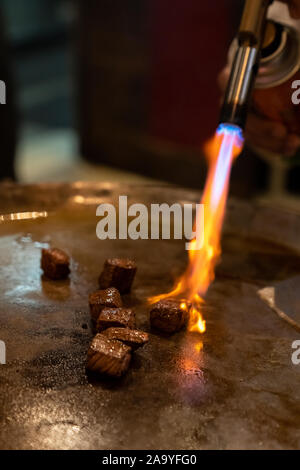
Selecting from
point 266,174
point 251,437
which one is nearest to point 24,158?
point 266,174

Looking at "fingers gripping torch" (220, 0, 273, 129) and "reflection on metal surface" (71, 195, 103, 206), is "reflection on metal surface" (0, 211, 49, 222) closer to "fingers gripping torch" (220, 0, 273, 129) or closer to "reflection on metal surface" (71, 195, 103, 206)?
"reflection on metal surface" (71, 195, 103, 206)

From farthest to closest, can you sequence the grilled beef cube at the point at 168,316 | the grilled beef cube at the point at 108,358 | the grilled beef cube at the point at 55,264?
the grilled beef cube at the point at 55,264 < the grilled beef cube at the point at 168,316 < the grilled beef cube at the point at 108,358

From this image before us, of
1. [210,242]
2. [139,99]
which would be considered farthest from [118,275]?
[139,99]

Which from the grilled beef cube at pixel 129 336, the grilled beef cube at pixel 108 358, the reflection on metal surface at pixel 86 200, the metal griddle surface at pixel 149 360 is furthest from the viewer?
the reflection on metal surface at pixel 86 200

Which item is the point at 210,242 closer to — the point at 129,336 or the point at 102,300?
the point at 102,300

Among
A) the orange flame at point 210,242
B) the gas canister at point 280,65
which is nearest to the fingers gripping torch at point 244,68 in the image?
the orange flame at point 210,242

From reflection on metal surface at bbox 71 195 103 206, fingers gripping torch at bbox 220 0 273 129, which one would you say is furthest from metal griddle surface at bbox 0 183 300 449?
fingers gripping torch at bbox 220 0 273 129

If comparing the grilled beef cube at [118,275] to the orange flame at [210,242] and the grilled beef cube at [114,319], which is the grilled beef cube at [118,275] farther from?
the grilled beef cube at [114,319]
